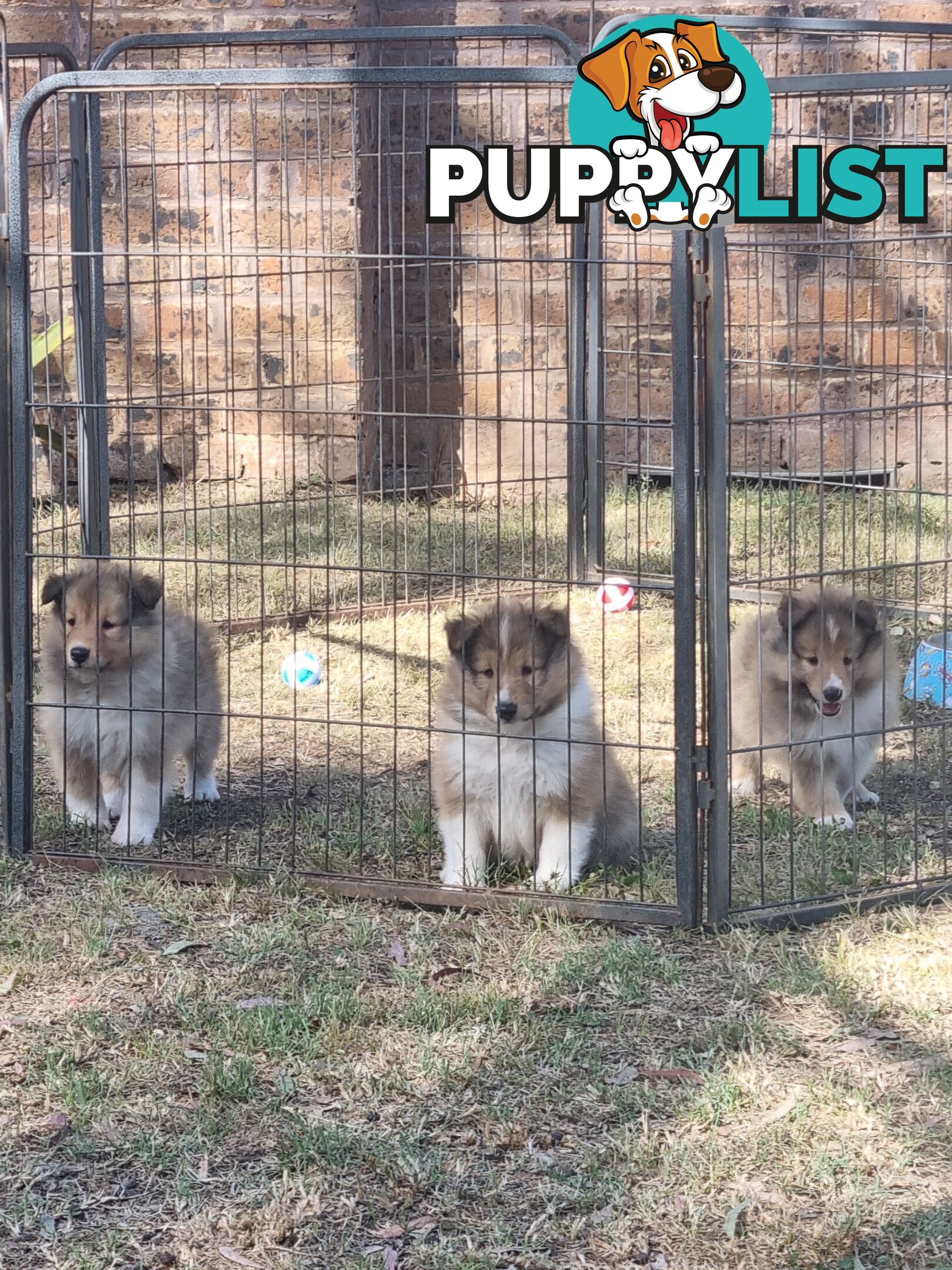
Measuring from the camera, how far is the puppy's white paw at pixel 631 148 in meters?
4.27

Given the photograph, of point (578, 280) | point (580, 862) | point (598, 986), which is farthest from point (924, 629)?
point (598, 986)

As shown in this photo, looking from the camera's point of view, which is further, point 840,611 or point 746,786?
point 746,786

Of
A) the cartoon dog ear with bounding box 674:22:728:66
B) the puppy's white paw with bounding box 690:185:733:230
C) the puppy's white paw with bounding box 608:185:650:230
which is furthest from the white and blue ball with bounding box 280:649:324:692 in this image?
the puppy's white paw with bounding box 690:185:733:230

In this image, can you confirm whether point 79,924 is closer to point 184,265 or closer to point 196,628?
point 196,628

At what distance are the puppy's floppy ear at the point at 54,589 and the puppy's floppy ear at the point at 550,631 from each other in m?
1.48

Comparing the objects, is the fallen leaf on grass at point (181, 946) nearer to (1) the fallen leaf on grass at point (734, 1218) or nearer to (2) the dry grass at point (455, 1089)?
(2) the dry grass at point (455, 1089)

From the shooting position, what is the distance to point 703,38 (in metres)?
5.56

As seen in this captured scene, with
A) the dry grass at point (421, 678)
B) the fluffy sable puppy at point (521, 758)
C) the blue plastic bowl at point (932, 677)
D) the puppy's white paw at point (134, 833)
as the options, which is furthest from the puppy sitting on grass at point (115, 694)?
the blue plastic bowl at point (932, 677)

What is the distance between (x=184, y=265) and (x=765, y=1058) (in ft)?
20.5

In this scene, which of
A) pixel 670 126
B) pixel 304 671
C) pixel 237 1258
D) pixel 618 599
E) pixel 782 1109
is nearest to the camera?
pixel 237 1258

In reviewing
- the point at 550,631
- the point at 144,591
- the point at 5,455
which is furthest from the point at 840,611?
the point at 5,455

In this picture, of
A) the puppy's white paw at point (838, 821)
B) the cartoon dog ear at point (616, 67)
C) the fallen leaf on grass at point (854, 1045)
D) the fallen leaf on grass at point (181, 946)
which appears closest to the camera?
the fallen leaf on grass at point (854, 1045)

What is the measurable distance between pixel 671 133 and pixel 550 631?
4.78ft

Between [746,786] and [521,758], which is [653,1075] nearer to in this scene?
[521,758]
